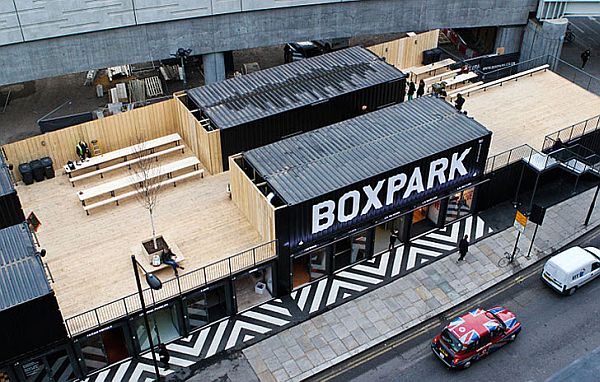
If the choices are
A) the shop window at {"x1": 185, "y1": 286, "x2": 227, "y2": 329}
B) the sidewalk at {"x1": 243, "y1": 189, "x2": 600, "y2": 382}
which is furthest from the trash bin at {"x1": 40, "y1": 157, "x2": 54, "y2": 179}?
the sidewalk at {"x1": 243, "y1": 189, "x2": 600, "y2": 382}

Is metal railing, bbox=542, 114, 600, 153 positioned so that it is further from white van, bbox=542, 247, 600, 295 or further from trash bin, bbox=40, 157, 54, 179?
trash bin, bbox=40, 157, 54, 179

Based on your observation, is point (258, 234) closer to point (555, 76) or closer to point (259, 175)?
point (259, 175)

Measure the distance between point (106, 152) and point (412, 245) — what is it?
16501 millimetres

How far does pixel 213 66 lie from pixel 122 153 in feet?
39.1

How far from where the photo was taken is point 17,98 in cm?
4356

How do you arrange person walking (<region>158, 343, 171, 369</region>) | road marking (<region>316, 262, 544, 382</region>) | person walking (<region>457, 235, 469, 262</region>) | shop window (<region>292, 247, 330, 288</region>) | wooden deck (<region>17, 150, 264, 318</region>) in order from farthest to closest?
person walking (<region>457, 235, 469, 262</region>)
shop window (<region>292, 247, 330, 288</region>)
road marking (<region>316, 262, 544, 382</region>)
wooden deck (<region>17, 150, 264, 318</region>)
person walking (<region>158, 343, 171, 369</region>)

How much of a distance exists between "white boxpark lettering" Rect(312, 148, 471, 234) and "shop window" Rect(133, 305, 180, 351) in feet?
23.4

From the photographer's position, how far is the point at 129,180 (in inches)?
1243

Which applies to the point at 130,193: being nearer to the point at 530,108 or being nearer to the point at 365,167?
the point at 365,167

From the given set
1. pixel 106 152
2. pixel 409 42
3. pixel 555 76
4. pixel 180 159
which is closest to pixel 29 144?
pixel 106 152

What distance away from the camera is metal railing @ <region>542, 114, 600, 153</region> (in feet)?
113

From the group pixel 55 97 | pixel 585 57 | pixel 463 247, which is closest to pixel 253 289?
pixel 463 247

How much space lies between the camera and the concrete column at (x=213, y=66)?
4241 cm

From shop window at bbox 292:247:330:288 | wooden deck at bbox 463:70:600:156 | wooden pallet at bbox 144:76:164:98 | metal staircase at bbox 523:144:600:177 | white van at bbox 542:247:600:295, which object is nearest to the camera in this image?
white van at bbox 542:247:600:295
